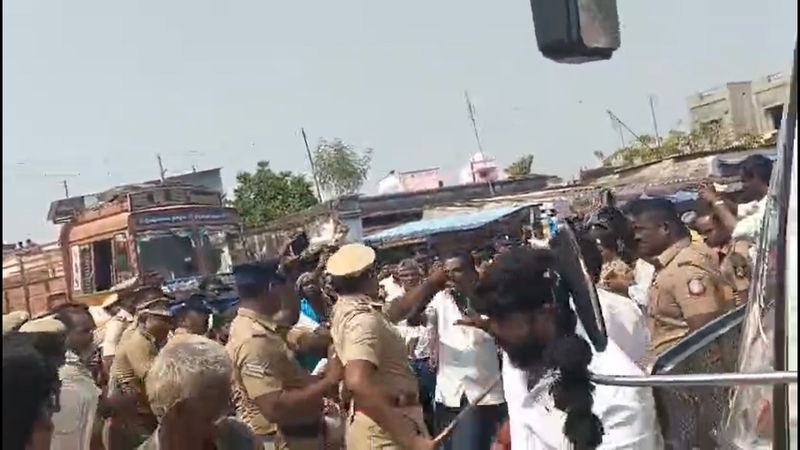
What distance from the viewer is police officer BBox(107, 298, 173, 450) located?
197 inches

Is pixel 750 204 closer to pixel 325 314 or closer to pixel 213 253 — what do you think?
pixel 325 314

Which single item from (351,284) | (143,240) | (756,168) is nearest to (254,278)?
(351,284)

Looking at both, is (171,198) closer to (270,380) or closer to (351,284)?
(270,380)

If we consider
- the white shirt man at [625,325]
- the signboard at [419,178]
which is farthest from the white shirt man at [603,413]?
the signboard at [419,178]

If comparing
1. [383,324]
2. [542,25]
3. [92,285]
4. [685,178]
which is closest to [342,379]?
[383,324]

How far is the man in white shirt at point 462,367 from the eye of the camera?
5.53m

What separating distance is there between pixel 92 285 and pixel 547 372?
12.3m

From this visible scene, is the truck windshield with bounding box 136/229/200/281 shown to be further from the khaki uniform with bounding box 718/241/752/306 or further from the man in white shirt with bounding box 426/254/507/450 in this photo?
the khaki uniform with bounding box 718/241/752/306

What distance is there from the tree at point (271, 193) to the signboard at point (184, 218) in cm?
1536

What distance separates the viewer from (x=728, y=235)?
198 inches

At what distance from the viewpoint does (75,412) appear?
4371 millimetres

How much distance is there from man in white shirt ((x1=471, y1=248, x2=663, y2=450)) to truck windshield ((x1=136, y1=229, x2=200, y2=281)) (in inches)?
458

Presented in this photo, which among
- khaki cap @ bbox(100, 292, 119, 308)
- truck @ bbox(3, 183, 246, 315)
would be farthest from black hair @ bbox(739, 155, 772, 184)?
truck @ bbox(3, 183, 246, 315)

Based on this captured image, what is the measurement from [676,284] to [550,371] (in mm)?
2126
